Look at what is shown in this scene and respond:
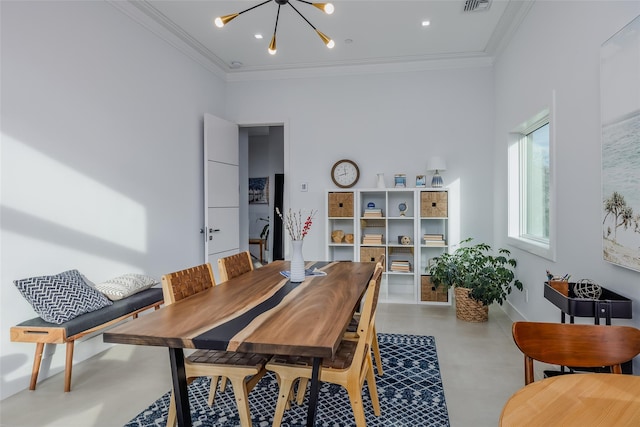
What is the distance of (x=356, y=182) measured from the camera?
486cm

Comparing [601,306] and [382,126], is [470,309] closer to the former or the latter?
[601,306]

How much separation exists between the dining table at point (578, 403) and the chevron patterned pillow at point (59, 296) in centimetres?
261

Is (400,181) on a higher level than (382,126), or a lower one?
lower

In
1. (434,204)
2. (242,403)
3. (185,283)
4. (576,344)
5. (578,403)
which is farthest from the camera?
(434,204)

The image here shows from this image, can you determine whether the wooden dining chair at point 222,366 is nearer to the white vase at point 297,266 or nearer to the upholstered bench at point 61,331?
the white vase at point 297,266

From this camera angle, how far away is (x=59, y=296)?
2.46 m

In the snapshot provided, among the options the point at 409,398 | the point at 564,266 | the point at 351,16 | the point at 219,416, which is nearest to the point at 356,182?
the point at 351,16

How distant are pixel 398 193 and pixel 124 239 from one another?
3.16 meters

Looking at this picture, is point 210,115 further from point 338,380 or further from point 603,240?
point 603,240

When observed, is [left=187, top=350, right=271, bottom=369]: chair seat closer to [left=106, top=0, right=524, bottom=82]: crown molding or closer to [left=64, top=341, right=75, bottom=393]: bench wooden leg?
[left=64, top=341, right=75, bottom=393]: bench wooden leg

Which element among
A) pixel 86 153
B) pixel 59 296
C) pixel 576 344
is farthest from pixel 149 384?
pixel 576 344

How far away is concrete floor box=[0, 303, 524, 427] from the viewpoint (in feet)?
6.91

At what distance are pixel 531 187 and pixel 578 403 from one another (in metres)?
3.25

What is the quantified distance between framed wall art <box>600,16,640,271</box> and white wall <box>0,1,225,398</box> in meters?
3.52
